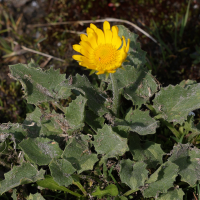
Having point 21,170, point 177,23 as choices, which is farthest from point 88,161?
point 177,23

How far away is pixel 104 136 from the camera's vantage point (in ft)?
8.15

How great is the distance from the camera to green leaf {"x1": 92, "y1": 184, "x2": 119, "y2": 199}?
254cm

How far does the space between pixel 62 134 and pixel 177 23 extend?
253cm

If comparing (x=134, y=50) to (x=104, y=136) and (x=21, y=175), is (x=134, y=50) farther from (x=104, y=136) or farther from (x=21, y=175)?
(x=21, y=175)

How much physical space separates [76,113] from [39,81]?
63 cm

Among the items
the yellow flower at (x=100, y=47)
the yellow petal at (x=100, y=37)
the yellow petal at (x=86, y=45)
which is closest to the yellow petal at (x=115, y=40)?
the yellow flower at (x=100, y=47)

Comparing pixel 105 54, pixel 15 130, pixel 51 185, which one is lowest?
pixel 51 185

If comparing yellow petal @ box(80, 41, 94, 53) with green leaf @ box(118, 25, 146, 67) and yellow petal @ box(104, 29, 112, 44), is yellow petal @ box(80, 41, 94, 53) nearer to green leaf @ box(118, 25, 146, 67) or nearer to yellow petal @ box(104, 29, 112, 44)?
yellow petal @ box(104, 29, 112, 44)

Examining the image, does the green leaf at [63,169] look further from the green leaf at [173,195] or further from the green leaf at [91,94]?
the green leaf at [173,195]

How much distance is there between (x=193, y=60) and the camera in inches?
149

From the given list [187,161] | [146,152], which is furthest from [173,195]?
[146,152]

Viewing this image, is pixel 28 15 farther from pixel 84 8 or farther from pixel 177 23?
pixel 177 23

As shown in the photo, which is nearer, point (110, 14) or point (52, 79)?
point (52, 79)

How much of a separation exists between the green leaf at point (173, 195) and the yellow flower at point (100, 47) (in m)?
1.43
